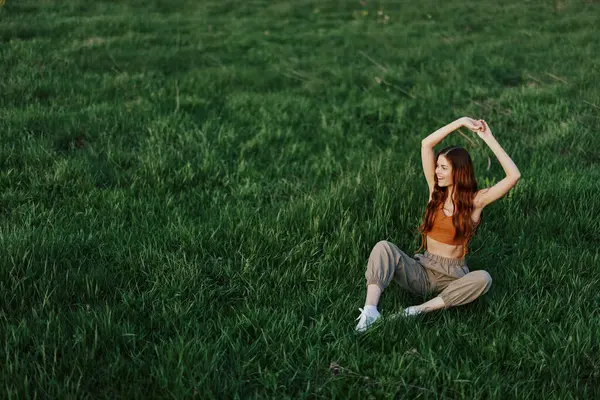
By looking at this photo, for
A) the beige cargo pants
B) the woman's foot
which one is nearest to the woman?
the beige cargo pants

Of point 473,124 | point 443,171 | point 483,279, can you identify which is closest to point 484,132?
point 473,124

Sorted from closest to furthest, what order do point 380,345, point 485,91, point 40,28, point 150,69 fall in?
point 380,345 < point 485,91 < point 150,69 < point 40,28

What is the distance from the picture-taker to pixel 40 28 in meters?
8.09

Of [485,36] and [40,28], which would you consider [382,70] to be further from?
[40,28]

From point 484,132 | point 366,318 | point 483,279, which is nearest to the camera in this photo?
point 366,318

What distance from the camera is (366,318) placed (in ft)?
9.07

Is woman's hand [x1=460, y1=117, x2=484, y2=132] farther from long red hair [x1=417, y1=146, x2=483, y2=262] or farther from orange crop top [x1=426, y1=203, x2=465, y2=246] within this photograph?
orange crop top [x1=426, y1=203, x2=465, y2=246]

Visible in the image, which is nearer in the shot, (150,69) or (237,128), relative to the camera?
(237,128)

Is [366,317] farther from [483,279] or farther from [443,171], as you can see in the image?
[443,171]

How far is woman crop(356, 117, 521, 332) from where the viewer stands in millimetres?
3027

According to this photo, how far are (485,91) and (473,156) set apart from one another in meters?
2.13

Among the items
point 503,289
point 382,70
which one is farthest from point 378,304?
point 382,70

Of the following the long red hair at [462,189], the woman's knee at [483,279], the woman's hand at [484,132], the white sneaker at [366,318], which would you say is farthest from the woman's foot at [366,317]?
the woman's hand at [484,132]

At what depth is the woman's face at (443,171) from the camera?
3.14 meters
